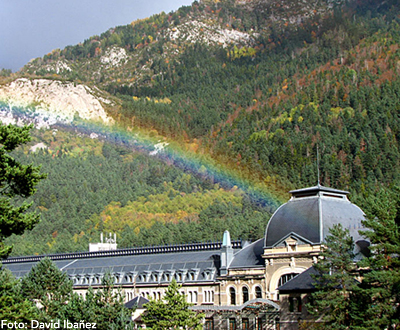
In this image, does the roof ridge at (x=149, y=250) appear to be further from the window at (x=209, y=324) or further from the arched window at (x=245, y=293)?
the window at (x=209, y=324)

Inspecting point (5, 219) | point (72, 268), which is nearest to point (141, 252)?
point (72, 268)

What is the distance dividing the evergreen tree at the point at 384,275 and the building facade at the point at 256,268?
11861mm

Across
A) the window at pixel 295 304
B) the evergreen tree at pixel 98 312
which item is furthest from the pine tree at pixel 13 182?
the window at pixel 295 304

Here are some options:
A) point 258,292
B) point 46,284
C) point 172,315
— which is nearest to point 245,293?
point 258,292

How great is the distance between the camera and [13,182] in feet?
135

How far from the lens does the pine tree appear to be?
38.8m

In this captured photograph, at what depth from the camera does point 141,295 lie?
93.2 m

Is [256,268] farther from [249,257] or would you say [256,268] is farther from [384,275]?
[384,275]

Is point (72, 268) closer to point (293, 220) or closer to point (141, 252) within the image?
point (141, 252)

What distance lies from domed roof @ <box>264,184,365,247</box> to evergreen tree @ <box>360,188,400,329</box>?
15.2 metres

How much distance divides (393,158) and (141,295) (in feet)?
344

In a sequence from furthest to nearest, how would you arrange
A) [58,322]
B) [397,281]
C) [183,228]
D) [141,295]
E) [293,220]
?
[183,228]
[141,295]
[293,220]
[58,322]
[397,281]

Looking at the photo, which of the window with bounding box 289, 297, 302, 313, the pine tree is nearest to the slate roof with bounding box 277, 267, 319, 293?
the window with bounding box 289, 297, 302, 313

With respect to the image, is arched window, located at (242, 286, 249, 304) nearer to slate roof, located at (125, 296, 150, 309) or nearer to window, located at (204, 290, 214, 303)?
window, located at (204, 290, 214, 303)
